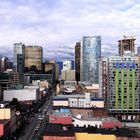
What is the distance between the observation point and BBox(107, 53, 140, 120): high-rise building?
101m

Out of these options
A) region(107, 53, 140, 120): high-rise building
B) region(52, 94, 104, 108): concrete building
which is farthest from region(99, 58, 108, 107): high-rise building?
region(52, 94, 104, 108): concrete building

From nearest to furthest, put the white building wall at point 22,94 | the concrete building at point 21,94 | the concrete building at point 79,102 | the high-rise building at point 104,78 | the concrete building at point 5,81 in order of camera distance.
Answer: the high-rise building at point 104,78 → the concrete building at point 79,102 → the concrete building at point 21,94 → the white building wall at point 22,94 → the concrete building at point 5,81

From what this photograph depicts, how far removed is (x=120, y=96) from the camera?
101750 mm

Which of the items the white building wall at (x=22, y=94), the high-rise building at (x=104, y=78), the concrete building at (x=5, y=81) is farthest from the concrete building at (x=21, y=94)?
the high-rise building at (x=104, y=78)

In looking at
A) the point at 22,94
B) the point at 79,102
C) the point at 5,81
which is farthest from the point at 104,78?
the point at 5,81

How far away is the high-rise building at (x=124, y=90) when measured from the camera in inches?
3994

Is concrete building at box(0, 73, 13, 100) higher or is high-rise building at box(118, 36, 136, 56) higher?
high-rise building at box(118, 36, 136, 56)

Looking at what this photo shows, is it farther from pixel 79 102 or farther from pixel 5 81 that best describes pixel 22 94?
Answer: pixel 79 102

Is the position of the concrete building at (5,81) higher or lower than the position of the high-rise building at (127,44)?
lower

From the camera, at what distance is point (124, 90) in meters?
102

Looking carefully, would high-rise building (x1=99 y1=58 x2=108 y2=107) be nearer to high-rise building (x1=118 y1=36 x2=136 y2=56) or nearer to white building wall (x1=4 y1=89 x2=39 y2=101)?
white building wall (x1=4 y1=89 x2=39 y2=101)

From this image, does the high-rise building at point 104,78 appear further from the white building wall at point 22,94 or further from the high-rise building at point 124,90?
the white building wall at point 22,94

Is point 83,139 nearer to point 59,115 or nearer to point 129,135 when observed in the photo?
point 129,135

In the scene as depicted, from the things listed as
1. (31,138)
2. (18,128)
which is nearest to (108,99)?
(18,128)
